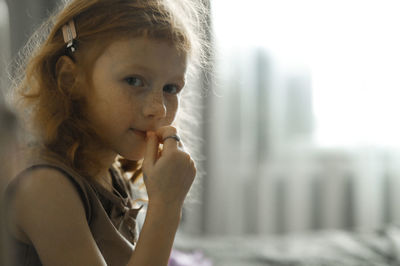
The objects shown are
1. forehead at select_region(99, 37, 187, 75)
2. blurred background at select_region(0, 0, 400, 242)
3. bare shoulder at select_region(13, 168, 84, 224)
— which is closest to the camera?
bare shoulder at select_region(13, 168, 84, 224)

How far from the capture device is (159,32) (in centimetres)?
75

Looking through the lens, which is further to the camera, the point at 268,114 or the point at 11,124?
the point at 268,114

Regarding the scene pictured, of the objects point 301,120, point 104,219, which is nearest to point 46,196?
point 104,219

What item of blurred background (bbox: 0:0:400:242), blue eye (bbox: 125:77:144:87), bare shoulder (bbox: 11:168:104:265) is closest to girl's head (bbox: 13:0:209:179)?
blue eye (bbox: 125:77:144:87)

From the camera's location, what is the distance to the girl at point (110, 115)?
67 cm

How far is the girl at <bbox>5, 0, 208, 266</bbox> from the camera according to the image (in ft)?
2.20

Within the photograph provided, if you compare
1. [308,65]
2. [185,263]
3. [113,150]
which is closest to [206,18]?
[113,150]

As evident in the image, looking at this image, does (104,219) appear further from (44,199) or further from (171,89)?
(171,89)

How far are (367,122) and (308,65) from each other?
0.45 metres

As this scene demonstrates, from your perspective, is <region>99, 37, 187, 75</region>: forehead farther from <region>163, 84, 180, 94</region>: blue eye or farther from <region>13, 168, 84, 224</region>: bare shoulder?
<region>13, 168, 84, 224</region>: bare shoulder

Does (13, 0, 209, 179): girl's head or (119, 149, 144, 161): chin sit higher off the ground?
(13, 0, 209, 179): girl's head

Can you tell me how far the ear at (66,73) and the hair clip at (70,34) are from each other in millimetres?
23

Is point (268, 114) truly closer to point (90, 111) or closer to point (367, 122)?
point (367, 122)

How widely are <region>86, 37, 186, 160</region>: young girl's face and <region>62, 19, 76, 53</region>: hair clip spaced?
2.3 inches
